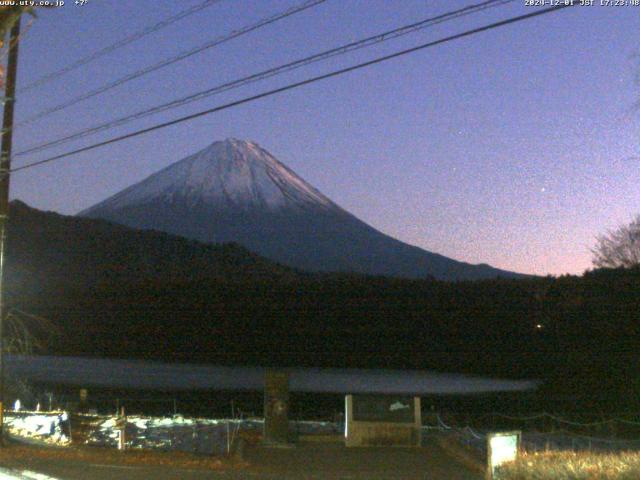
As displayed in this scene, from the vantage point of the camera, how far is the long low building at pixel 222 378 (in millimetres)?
44938

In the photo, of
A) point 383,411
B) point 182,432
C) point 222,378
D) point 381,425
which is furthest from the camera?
point 222,378

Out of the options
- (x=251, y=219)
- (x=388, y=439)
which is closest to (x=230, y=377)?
(x=388, y=439)

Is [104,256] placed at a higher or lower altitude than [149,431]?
higher

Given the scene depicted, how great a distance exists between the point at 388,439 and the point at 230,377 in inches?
1333

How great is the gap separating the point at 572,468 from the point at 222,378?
4199 centimetres

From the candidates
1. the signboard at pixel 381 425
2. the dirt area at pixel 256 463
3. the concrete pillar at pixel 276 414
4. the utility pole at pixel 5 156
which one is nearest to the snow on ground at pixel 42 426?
the dirt area at pixel 256 463

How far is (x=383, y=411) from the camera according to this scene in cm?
2014

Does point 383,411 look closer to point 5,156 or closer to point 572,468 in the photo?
point 572,468

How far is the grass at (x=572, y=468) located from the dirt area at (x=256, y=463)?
3.05 m

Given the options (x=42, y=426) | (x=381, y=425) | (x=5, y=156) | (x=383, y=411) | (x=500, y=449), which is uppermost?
(x=5, y=156)

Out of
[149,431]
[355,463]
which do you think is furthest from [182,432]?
[355,463]

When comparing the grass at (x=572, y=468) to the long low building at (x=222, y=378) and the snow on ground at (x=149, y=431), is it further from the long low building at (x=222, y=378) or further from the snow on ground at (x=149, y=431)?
the long low building at (x=222, y=378)

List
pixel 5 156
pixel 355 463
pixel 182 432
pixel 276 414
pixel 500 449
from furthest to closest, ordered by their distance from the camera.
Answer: pixel 182 432 → pixel 276 414 → pixel 5 156 → pixel 355 463 → pixel 500 449

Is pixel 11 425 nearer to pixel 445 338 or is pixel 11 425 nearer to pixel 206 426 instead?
pixel 206 426
